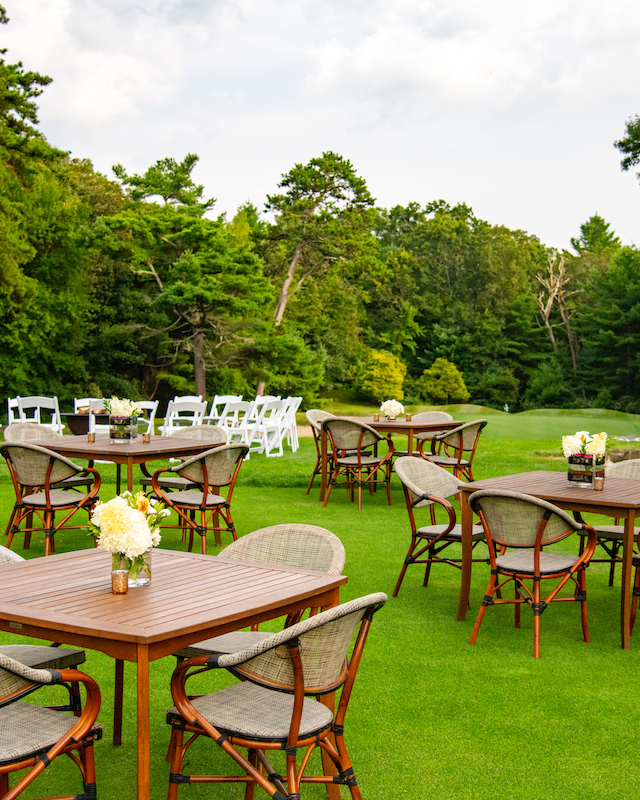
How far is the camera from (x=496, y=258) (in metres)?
37.8

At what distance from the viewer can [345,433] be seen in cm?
854

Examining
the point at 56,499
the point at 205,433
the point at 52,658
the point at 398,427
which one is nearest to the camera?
the point at 52,658

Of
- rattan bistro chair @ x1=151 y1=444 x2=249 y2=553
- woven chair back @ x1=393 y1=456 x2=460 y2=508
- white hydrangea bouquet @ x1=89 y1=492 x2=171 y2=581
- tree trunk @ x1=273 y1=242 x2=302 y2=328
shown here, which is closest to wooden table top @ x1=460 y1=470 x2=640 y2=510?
woven chair back @ x1=393 y1=456 x2=460 y2=508

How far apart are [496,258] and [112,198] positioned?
60.7 feet

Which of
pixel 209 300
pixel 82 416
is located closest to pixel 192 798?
pixel 82 416

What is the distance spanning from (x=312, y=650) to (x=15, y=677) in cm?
76

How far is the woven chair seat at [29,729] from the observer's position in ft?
6.77

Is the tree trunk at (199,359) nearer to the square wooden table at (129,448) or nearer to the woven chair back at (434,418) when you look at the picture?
the woven chair back at (434,418)

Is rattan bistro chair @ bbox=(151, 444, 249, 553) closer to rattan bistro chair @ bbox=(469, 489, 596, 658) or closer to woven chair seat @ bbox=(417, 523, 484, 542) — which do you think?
woven chair seat @ bbox=(417, 523, 484, 542)

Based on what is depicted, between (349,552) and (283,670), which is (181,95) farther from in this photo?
(283,670)

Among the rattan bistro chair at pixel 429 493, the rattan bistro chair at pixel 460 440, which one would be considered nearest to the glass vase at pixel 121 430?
the rattan bistro chair at pixel 429 493

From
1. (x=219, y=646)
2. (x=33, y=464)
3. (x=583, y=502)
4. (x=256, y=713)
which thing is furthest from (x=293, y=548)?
(x=33, y=464)

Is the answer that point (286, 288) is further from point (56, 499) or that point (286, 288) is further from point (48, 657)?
point (48, 657)

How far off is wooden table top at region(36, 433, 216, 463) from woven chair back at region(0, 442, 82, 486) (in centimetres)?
25
